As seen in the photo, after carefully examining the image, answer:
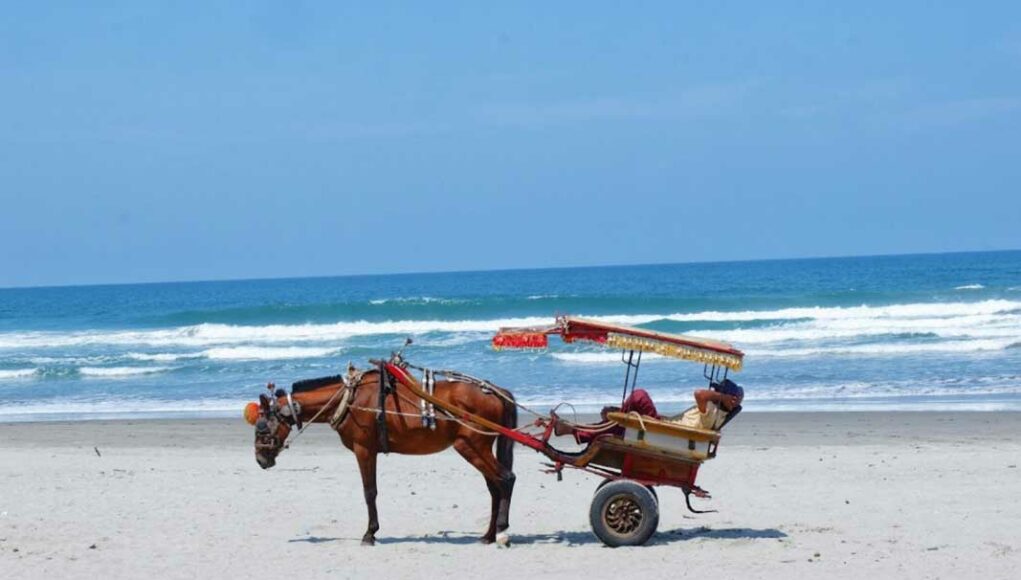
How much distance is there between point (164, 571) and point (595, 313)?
1720 inches

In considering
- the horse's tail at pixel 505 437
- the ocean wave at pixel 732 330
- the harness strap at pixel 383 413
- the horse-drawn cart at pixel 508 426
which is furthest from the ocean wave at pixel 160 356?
the horse's tail at pixel 505 437

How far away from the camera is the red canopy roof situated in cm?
894

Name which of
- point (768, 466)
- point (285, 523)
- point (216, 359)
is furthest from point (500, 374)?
point (285, 523)

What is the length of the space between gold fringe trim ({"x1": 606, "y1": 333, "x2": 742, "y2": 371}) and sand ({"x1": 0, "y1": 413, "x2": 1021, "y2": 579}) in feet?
4.62

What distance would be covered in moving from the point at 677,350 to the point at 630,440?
0.76 meters

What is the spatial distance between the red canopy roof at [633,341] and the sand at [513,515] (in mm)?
1447

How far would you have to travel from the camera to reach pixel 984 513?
33.5 feet

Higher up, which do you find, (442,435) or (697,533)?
(442,435)

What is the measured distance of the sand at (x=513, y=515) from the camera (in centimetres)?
881

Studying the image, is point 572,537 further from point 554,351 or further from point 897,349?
point 897,349

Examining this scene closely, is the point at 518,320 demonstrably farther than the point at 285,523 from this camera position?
Yes

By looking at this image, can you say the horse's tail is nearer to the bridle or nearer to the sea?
the sea

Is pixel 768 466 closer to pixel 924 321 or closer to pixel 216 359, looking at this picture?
pixel 216 359

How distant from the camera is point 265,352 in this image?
36156 mm
